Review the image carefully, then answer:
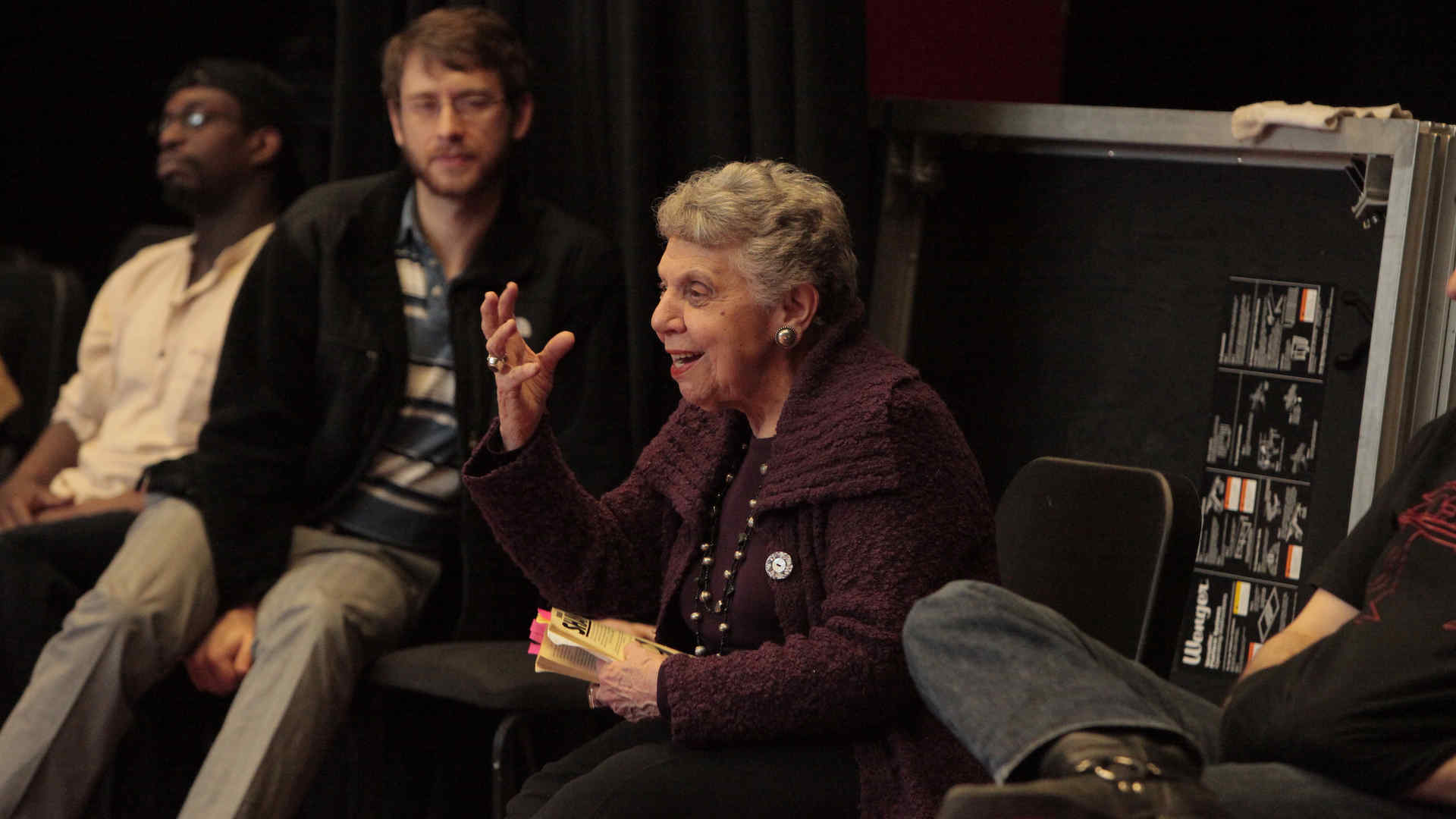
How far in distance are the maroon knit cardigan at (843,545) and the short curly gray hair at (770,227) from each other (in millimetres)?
83

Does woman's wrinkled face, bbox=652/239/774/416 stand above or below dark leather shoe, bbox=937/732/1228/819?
above

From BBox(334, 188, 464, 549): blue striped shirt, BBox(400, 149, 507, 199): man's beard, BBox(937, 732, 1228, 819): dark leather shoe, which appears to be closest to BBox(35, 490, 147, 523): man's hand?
BBox(334, 188, 464, 549): blue striped shirt

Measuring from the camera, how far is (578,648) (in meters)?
1.98

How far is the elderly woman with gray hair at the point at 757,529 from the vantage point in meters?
1.82

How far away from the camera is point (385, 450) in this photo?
2873mm

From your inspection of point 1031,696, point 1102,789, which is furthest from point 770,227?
point 1102,789

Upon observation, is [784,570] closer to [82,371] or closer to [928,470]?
[928,470]

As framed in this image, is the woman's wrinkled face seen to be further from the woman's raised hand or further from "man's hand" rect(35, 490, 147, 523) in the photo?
"man's hand" rect(35, 490, 147, 523)

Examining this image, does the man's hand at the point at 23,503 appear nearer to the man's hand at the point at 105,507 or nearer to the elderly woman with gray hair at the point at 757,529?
the man's hand at the point at 105,507

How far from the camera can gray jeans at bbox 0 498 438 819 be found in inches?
99.1

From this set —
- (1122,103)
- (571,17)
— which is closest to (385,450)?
(571,17)

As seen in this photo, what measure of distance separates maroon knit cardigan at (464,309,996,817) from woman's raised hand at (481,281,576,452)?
0.08 feet

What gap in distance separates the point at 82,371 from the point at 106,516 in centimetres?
58

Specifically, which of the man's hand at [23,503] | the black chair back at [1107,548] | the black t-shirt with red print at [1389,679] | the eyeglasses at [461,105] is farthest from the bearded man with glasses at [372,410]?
the black t-shirt with red print at [1389,679]
